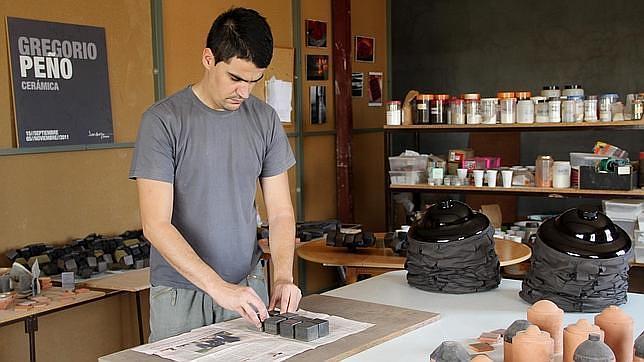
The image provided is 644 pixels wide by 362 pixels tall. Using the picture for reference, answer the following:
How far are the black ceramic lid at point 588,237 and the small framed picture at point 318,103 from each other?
375 cm

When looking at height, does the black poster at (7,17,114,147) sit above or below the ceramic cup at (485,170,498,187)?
above

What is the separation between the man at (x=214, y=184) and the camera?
2322mm

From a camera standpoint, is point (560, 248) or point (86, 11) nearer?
point (560, 248)

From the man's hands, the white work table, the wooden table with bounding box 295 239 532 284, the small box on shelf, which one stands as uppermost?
the small box on shelf

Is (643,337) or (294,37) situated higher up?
(294,37)

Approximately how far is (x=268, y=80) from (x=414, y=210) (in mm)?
1537

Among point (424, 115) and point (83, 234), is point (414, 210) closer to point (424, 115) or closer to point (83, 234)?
point (424, 115)

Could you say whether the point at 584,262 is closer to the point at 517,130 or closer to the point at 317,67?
the point at 517,130

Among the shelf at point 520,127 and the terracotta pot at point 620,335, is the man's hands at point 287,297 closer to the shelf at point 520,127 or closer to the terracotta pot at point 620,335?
the terracotta pot at point 620,335

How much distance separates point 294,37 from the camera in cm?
585

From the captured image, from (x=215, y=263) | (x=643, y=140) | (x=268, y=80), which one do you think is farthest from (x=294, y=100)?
(x=215, y=263)

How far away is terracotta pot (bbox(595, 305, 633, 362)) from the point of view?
1.88 m

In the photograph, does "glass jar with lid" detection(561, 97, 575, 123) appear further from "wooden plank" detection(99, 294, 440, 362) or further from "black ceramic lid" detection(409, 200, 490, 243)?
"wooden plank" detection(99, 294, 440, 362)

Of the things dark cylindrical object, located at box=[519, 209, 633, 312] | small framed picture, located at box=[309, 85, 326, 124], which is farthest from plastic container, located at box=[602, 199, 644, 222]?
dark cylindrical object, located at box=[519, 209, 633, 312]
